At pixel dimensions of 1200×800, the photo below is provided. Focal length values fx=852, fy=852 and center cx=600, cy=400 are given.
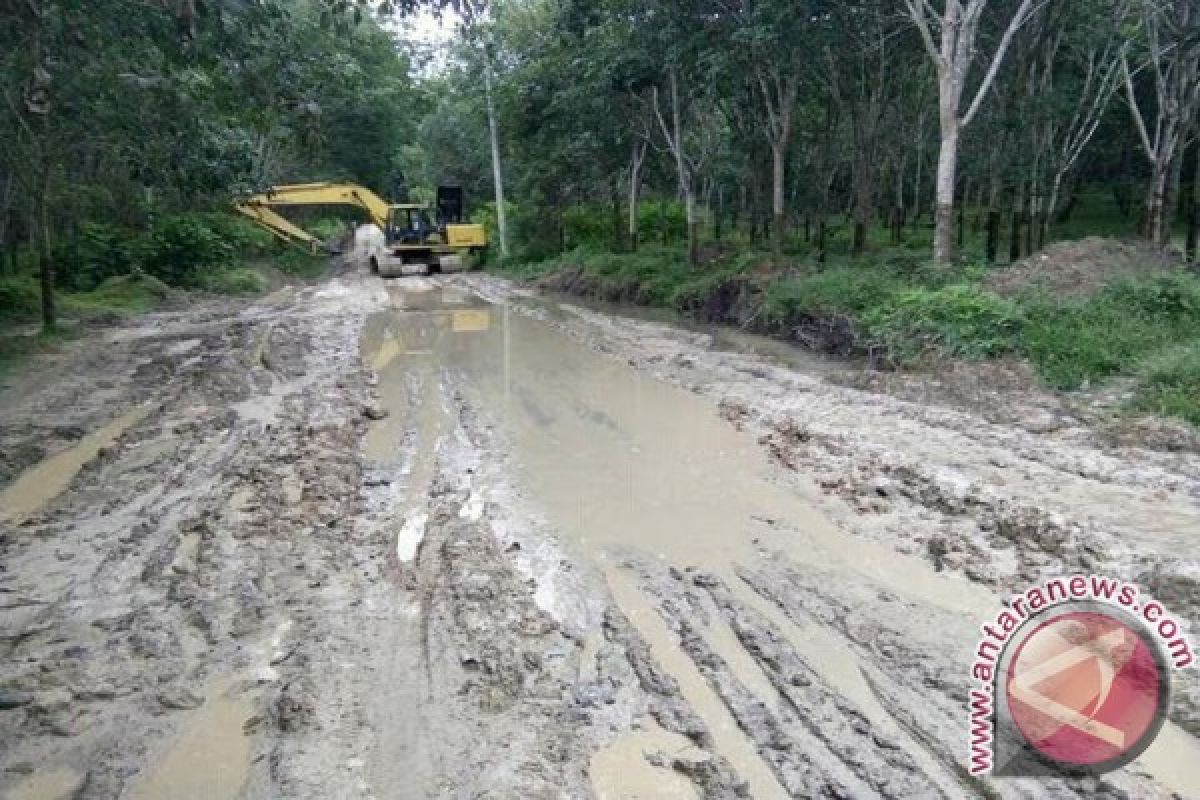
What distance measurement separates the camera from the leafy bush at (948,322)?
34.6 ft

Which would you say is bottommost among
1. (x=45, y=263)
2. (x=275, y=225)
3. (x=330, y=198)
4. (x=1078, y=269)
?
(x=1078, y=269)

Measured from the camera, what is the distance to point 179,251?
2320cm

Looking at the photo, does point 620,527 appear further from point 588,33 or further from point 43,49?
point 588,33

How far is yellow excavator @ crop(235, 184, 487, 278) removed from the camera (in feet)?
93.0

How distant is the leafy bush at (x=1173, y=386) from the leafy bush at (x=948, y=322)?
1889 millimetres

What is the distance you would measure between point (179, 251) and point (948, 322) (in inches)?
799

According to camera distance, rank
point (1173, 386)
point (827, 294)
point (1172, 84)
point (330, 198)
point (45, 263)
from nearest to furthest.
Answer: point (1173, 386) < point (827, 294) < point (45, 263) < point (1172, 84) < point (330, 198)

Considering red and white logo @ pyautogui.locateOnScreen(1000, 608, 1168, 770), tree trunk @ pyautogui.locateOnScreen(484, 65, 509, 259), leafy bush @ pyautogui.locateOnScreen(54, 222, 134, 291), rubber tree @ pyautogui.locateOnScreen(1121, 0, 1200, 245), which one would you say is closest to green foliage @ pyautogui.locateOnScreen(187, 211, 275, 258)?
leafy bush @ pyautogui.locateOnScreen(54, 222, 134, 291)

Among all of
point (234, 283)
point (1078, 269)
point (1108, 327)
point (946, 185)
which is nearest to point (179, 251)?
point (234, 283)

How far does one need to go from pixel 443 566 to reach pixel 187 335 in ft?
41.8

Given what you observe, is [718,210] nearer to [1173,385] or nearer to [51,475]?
[1173,385]

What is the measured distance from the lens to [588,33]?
20.6m

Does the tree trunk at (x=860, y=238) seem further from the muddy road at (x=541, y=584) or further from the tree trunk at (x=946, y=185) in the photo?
the muddy road at (x=541, y=584)

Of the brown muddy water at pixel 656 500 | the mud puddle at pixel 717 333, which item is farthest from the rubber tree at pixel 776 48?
the brown muddy water at pixel 656 500
